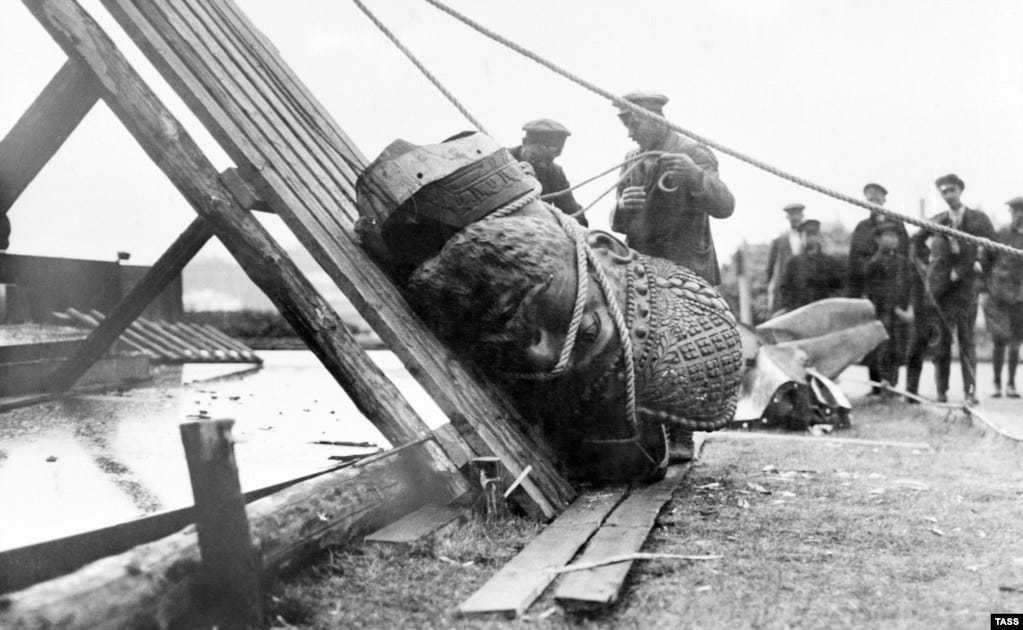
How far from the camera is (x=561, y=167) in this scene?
5.20m

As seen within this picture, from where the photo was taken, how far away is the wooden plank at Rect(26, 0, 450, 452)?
3.08 metres

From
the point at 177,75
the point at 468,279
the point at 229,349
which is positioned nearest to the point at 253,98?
the point at 177,75

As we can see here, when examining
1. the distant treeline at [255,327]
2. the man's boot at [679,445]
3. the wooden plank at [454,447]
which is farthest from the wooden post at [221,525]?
the distant treeline at [255,327]

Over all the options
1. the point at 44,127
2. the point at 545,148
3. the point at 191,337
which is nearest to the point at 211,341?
the point at 191,337

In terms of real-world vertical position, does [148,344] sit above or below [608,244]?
below

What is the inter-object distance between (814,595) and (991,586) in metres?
0.47

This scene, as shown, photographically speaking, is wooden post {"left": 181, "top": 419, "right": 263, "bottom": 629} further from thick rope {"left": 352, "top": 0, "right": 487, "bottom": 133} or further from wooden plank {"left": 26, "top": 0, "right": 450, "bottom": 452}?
thick rope {"left": 352, "top": 0, "right": 487, "bottom": 133}

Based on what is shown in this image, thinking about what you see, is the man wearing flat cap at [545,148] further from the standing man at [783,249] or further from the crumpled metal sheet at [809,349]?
the standing man at [783,249]

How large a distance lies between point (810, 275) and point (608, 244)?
270 inches

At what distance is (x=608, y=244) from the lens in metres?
3.48

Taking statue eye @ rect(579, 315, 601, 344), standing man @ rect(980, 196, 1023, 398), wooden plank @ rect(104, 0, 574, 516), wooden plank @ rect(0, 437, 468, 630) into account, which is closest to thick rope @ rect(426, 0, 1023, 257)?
statue eye @ rect(579, 315, 601, 344)

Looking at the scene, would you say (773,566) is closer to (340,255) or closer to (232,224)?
(340,255)

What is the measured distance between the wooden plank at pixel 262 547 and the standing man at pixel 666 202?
1869mm

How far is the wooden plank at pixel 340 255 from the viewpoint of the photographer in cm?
311
